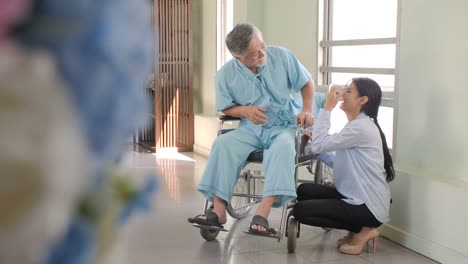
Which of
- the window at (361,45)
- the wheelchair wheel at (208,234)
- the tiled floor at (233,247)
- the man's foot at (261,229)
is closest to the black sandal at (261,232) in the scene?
the man's foot at (261,229)

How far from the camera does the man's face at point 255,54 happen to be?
3.53 metres

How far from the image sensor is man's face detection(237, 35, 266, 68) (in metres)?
3.53

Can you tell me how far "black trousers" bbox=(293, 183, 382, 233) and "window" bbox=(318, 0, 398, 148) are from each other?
84 centimetres

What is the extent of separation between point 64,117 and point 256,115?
135 inches

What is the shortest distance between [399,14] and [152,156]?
159 inches

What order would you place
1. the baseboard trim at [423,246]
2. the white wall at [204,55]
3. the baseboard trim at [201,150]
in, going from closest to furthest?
the baseboard trim at [423,246] → the baseboard trim at [201,150] → the white wall at [204,55]

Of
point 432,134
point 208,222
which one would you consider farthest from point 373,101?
point 208,222

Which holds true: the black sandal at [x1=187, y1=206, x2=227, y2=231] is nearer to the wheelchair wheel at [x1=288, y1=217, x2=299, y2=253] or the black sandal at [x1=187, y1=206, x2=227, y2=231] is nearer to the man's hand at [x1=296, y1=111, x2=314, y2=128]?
the wheelchair wheel at [x1=288, y1=217, x2=299, y2=253]

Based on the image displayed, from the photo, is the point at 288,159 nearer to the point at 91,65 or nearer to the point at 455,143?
the point at 455,143

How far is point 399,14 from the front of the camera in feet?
12.4

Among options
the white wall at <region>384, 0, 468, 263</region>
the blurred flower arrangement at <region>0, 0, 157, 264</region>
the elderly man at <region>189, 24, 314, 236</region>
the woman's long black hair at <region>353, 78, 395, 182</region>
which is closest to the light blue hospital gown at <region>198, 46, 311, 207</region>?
the elderly man at <region>189, 24, 314, 236</region>

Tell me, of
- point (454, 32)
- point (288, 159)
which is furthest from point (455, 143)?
point (288, 159)

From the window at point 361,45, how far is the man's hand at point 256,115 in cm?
95

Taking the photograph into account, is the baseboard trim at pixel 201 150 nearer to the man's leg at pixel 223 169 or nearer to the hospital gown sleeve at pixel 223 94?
the hospital gown sleeve at pixel 223 94
